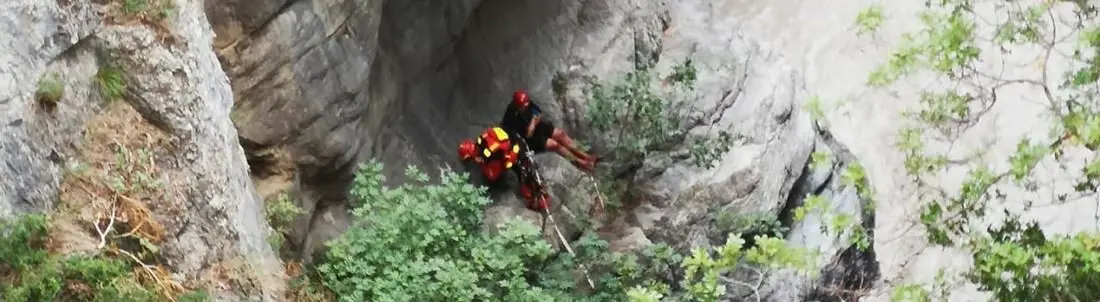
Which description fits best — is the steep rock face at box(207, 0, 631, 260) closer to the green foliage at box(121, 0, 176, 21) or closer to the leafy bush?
the leafy bush

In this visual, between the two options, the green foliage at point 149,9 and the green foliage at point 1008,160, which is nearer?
the green foliage at point 1008,160

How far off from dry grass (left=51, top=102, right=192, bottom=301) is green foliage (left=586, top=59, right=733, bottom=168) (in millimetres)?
4426

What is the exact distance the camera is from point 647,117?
837 cm

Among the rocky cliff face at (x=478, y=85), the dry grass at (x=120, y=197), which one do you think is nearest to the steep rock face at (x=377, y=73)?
the rocky cliff face at (x=478, y=85)

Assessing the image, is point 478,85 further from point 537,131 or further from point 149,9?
point 149,9

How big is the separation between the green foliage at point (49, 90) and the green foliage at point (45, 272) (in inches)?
26.8

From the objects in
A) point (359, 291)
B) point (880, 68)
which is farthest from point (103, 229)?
point (880, 68)

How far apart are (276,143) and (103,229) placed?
236cm

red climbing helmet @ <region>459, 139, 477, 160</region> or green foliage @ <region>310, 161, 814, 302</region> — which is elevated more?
red climbing helmet @ <region>459, 139, 477, 160</region>

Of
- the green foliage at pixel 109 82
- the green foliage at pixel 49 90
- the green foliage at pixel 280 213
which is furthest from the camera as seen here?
the green foliage at pixel 280 213

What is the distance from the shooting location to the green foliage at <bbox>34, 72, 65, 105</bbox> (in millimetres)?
4355

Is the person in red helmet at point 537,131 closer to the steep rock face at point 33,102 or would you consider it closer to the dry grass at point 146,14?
the dry grass at point 146,14

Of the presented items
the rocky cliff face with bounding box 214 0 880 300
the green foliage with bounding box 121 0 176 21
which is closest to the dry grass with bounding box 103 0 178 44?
the green foliage with bounding box 121 0 176 21

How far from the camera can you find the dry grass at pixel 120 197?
4.37 meters
